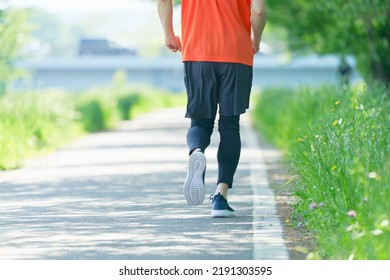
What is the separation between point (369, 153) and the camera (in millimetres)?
8906

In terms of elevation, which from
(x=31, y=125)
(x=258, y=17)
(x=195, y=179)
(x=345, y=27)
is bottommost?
(x=31, y=125)

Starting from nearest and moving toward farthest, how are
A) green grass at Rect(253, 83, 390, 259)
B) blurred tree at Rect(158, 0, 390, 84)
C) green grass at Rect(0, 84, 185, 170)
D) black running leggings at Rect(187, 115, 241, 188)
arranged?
green grass at Rect(253, 83, 390, 259), black running leggings at Rect(187, 115, 241, 188), green grass at Rect(0, 84, 185, 170), blurred tree at Rect(158, 0, 390, 84)

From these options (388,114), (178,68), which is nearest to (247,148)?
(388,114)

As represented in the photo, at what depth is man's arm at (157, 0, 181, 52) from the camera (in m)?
9.94

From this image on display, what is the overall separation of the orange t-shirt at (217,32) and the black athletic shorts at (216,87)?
0.06m

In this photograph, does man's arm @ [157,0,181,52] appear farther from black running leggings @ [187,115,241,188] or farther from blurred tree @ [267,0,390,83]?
blurred tree @ [267,0,390,83]

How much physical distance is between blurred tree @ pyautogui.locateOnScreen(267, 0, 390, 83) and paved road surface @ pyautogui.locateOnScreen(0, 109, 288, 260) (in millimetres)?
3301


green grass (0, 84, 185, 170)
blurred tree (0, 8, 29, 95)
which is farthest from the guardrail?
blurred tree (0, 8, 29, 95)

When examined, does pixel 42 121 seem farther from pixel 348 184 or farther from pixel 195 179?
pixel 348 184

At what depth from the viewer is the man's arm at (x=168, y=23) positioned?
994cm

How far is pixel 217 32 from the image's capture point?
9781mm

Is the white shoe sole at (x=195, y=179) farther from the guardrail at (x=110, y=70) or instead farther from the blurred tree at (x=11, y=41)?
the guardrail at (x=110, y=70)

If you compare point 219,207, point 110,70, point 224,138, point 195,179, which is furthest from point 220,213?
point 110,70

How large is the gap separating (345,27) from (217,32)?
12.2 metres
